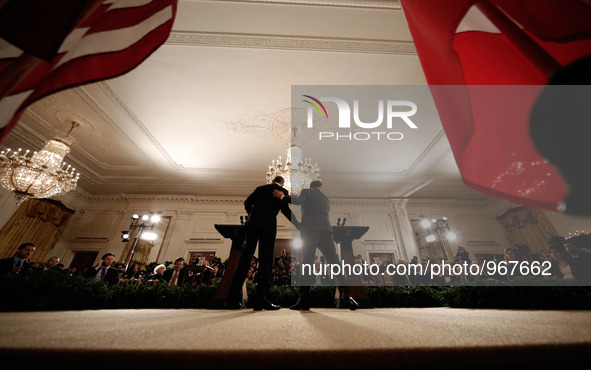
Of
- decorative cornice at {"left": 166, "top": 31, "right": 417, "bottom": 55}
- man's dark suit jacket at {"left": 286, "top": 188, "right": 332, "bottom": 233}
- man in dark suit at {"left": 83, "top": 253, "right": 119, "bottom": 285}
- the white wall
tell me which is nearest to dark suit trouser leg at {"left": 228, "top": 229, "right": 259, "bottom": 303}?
man's dark suit jacket at {"left": 286, "top": 188, "right": 332, "bottom": 233}

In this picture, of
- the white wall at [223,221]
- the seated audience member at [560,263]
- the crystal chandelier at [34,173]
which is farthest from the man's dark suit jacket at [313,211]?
the white wall at [223,221]

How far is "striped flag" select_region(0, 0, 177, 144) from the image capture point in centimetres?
72

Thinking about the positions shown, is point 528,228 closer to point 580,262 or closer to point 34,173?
point 580,262

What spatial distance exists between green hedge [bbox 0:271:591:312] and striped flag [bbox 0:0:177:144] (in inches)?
111

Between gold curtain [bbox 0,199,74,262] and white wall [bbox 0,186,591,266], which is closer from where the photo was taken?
gold curtain [bbox 0,199,74,262]

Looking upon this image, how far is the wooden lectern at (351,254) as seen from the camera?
9.20 feet

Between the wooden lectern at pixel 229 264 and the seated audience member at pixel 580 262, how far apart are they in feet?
15.9

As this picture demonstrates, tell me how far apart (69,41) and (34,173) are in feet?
21.6

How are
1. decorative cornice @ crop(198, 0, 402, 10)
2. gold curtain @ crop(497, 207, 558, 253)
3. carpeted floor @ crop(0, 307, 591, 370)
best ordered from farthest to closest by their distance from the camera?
gold curtain @ crop(497, 207, 558, 253)
decorative cornice @ crop(198, 0, 402, 10)
carpeted floor @ crop(0, 307, 591, 370)

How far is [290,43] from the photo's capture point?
3.94 meters

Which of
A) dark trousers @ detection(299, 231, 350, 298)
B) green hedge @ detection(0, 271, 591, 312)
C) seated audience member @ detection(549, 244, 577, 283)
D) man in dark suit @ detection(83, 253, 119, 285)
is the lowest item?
green hedge @ detection(0, 271, 591, 312)

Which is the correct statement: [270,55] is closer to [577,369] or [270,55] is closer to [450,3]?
[450,3]

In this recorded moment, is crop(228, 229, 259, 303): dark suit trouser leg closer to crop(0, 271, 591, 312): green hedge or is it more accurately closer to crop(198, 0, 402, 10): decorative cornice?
crop(0, 271, 591, 312): green hedge

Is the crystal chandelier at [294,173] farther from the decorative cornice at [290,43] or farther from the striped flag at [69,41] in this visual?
the striped flag at [69,41]
